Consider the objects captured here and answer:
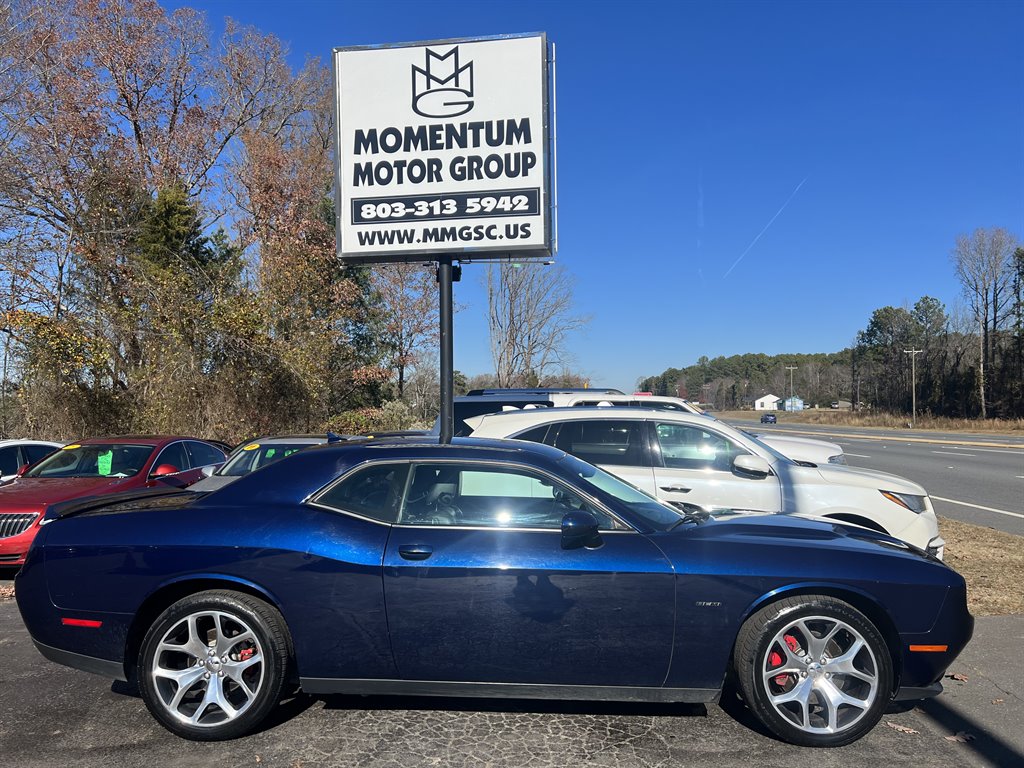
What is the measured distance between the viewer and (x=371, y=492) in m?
3.60

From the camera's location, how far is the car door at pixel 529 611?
128 inches

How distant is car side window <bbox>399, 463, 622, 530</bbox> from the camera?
3.50 metres

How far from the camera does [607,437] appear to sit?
6.37 metres

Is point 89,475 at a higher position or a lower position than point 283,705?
higher

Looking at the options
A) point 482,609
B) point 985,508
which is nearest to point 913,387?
point 985,508

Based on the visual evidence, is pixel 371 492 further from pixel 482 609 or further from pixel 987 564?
pixel 987 564

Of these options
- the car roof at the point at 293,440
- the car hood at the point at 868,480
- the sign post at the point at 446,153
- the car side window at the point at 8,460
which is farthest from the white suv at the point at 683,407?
the car side window at the point at 8,460

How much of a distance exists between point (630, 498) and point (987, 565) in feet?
17.0

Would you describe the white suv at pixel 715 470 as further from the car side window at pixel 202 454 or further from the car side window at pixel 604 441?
the car side window at pixel 202 454

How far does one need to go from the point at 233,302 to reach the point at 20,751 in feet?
47.3

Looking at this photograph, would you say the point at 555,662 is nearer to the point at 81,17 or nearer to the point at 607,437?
the point at 607,437

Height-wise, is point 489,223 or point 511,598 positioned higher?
point 489,223

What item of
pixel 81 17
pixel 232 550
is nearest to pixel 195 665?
pixel 232 550

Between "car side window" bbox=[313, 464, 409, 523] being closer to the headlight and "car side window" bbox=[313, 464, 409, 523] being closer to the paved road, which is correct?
the headlight
